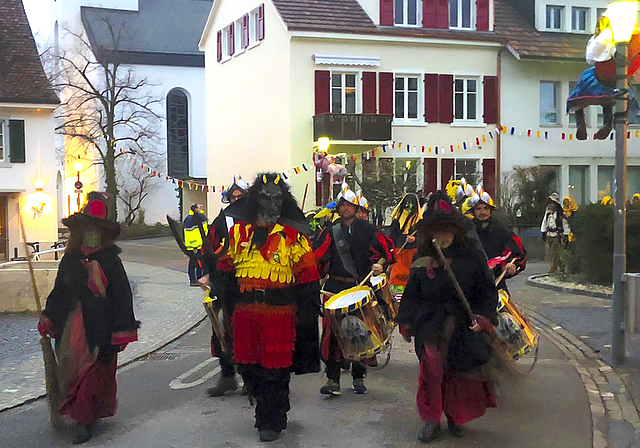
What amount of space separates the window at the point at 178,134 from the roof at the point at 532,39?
22.0 m

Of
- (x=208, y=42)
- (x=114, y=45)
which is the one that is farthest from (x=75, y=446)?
(x=114, y=45)

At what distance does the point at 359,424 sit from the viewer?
640 centimetres

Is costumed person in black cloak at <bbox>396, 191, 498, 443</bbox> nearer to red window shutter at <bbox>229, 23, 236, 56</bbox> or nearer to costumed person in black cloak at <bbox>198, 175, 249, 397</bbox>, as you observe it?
costumed person in black cloak at <bbox>198, 175, 249, 397</bbox>

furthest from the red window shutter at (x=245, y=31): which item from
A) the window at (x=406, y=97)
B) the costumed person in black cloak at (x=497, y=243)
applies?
the costumed person in black cloak at (x=497, y=243)

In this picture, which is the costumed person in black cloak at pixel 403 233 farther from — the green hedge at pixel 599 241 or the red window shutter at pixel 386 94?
the red window shutter at pixel 386 94

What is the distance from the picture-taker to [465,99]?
2953 centimetres

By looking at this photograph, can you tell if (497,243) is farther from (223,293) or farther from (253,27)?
(253,27)

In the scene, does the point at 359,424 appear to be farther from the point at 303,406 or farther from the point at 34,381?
the point at 34,381

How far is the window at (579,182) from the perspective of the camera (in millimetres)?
30716

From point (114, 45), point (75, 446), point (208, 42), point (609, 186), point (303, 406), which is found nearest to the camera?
point (75, 446)

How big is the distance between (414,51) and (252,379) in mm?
24235

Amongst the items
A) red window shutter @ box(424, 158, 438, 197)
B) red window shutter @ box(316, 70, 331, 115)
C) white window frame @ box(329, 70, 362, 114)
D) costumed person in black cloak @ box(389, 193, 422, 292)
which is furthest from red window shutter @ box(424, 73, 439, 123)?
costumed person in black cloak @ box(389, 193, 422, 292)

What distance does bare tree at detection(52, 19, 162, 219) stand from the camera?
4153 centimetres

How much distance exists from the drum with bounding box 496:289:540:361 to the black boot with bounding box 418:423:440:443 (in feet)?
3.49
